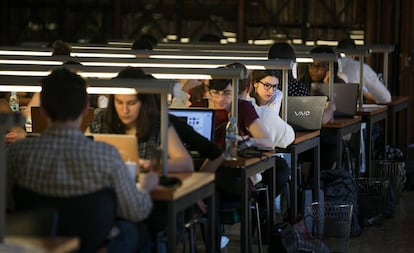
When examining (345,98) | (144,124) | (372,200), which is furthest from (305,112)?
(144,124)

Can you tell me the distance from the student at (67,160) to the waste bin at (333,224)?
9.55 ft

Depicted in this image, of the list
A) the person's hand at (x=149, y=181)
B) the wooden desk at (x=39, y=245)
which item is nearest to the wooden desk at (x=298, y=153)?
the person's hand at (x=149, y=181)

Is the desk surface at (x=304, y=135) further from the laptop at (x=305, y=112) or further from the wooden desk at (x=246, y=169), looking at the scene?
the wooden desk at (x=246, y=169)

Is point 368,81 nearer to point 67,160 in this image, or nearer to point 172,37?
point 172,37

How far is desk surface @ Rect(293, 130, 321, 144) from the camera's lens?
7862 millimetres

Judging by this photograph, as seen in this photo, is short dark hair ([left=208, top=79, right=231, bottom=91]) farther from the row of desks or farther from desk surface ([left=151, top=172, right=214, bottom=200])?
desk surface ([left=151, top=172, right=214, bottom=200])

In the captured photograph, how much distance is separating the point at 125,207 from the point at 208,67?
247cm

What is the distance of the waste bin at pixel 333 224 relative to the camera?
304 inches

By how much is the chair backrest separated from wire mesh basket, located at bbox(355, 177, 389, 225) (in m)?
4.26

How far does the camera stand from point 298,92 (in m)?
8.99

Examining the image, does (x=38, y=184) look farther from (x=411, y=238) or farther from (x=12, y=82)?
(x=411, y=238)

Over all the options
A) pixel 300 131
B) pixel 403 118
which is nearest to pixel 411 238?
pixel 300 131

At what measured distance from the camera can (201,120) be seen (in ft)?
22.3

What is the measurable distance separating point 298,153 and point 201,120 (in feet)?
3.92
